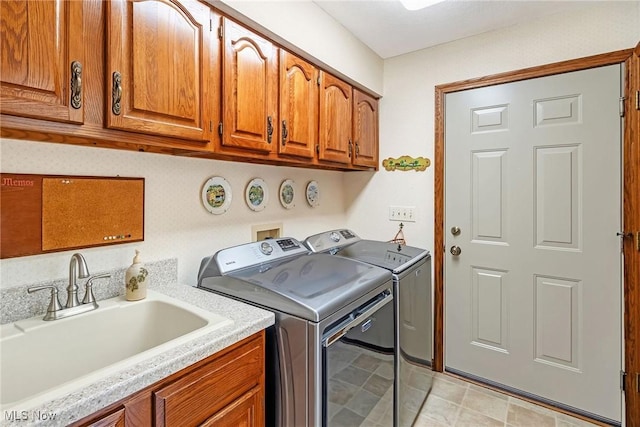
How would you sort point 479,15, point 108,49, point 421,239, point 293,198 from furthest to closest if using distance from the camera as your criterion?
1. point 421,239
2. point 293,198
3. point 479,15
4. point 108,49

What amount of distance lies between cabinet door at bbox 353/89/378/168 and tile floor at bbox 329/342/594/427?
1329mm

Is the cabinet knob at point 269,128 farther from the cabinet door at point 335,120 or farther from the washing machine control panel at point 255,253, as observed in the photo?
the washing machine control panel at point 255,253

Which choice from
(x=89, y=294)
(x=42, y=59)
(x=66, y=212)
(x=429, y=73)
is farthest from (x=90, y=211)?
(x=429, y=73)

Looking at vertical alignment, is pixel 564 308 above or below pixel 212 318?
below

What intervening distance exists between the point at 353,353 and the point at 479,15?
2022 mm

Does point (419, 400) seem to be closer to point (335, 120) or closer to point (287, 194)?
point (287, 194)

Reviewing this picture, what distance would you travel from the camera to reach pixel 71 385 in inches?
27.0

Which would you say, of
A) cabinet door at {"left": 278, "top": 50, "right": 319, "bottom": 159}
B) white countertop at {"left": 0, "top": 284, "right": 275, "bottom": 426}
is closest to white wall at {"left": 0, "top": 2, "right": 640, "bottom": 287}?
cabinet door at {"left": 278, "top": 50, "right": 319, "bottom": 159}

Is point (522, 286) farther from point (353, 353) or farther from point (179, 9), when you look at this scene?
point (179, 9)

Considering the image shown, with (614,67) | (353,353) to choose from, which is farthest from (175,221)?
(614,67)

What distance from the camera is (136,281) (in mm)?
1232

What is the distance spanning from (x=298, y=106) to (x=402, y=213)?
1201 millimetres

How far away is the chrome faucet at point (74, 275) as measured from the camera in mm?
1092

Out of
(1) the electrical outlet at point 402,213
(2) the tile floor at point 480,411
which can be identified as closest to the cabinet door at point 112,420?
(2) the tile floor at point 480,411
